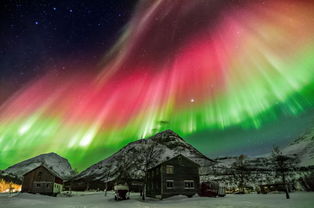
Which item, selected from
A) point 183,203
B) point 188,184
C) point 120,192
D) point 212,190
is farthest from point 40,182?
point 212,190

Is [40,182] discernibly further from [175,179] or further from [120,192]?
[175,179]

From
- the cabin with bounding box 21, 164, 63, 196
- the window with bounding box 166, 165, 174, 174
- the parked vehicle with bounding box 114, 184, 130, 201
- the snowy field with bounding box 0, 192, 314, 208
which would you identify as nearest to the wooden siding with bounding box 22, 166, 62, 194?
the cabin with bounding box 21, 164, 63, 196

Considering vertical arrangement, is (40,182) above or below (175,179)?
below

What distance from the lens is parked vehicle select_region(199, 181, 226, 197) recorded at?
39.4 m

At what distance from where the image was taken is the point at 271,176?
83.8 m

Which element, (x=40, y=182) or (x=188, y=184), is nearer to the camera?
(x=188, y=184)

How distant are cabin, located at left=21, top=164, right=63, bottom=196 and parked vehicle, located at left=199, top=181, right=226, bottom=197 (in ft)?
125

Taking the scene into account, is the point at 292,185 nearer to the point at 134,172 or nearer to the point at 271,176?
the point at 271,176

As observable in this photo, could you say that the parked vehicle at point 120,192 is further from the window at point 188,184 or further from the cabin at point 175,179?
the window at point 188,184

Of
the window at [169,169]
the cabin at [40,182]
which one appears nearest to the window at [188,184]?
the window at [169,169]

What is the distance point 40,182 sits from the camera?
5184 centimetres

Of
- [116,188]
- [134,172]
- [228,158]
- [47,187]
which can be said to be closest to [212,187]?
[116,188]

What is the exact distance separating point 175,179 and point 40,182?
35.9m

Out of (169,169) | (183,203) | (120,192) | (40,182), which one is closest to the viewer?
(183,203)
